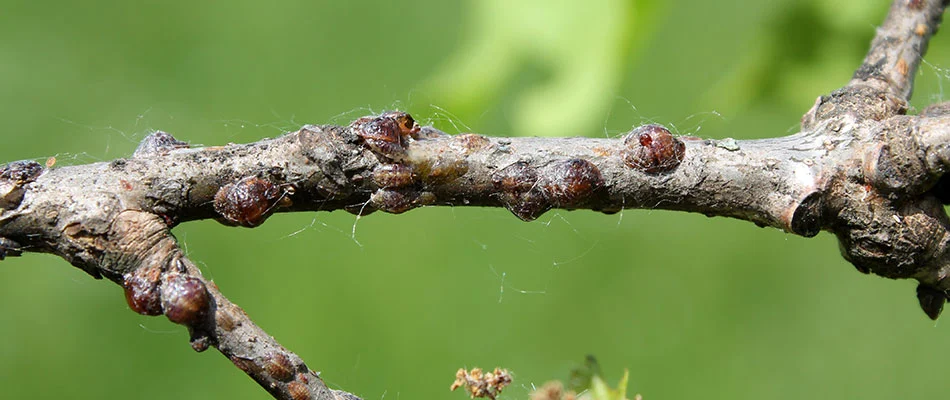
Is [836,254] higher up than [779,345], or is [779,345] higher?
[836,254]

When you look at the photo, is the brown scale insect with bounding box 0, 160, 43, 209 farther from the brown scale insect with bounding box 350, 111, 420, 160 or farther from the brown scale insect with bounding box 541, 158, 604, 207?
the brown scale insect with bounding box 541, 158, 604, 207

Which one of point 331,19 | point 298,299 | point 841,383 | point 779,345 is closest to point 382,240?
point 298,299

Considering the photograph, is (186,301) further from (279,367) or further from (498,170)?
(498,170)

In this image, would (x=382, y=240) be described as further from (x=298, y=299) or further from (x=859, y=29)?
(x=859, y=29)

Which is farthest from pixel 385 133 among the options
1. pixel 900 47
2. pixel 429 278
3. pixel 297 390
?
pixel 429 278

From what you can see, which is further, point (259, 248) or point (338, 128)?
point (259, 248)

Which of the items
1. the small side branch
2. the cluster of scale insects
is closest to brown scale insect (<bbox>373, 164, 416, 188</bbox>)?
the cluster of scale insects
